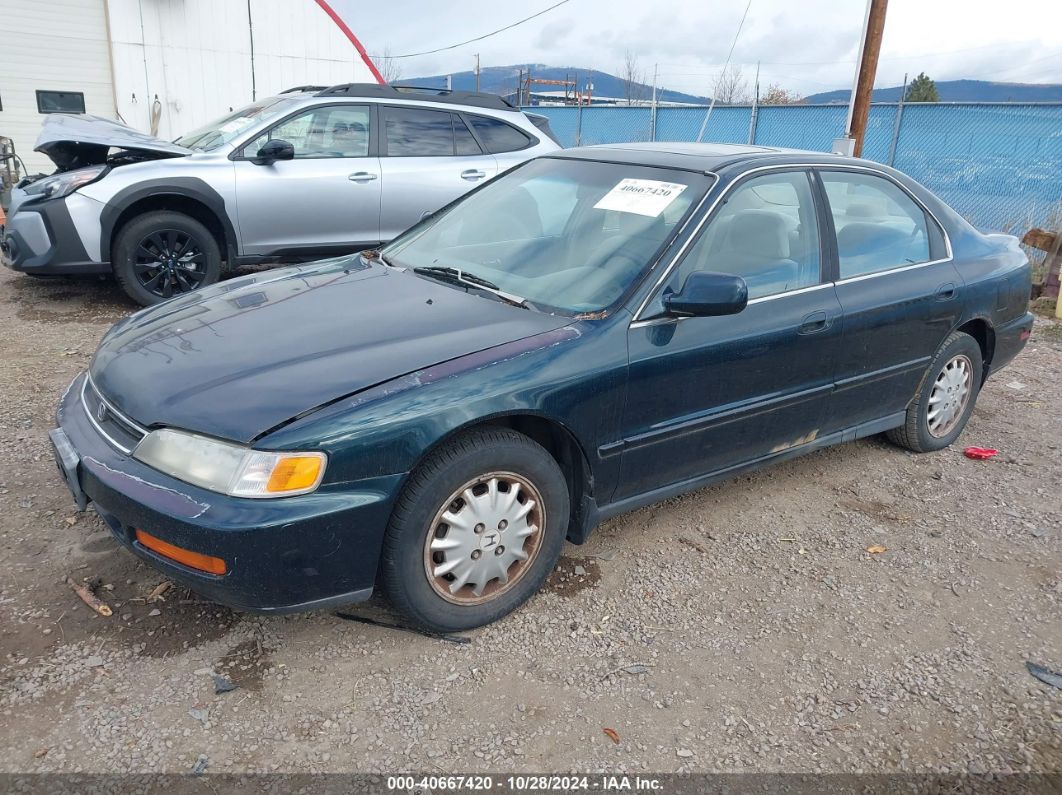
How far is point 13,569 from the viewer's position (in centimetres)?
306

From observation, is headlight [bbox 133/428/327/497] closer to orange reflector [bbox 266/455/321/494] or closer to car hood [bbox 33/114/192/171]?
orange reflector [bbox 266/455/321/494]

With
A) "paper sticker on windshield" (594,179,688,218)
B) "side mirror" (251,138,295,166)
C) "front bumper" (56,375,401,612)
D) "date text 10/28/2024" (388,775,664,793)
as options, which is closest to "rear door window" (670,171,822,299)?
"paper sticker on windshield" (594,179,688,218)

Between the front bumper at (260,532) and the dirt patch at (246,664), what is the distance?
1.00 ft

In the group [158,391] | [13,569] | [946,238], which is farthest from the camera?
[946,238]

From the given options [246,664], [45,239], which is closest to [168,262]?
[45,239]

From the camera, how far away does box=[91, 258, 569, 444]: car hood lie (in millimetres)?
2480

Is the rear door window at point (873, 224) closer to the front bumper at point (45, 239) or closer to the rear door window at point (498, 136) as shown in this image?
the rear door window at point (498, 136)

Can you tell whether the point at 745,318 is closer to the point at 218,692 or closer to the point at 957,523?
the point at 957,523

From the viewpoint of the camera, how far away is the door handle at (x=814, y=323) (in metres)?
3.49

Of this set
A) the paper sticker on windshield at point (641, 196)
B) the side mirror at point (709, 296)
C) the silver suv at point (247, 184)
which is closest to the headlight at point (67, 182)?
the silver suv at point (247, 184)

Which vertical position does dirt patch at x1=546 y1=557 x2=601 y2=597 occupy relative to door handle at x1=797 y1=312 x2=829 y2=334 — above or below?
below

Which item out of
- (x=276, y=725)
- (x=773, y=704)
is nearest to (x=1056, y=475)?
(x=773, y=704)

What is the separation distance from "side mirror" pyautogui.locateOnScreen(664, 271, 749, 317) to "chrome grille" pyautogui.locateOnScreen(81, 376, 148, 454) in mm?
1875

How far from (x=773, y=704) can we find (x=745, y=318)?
1483mm
